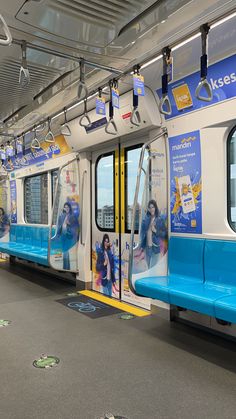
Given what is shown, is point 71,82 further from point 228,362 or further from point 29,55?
point 228,362

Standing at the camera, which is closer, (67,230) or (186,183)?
(186,183)

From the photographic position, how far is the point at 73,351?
3363 millimetres

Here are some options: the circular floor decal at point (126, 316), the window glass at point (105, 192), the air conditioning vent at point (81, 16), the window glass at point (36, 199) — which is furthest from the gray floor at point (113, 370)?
the window glass at point (36, 199)

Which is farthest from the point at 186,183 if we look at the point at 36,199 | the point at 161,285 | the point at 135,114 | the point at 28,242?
the point at 28,242

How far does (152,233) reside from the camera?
13.9 feet

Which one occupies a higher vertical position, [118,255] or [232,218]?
[232,218]

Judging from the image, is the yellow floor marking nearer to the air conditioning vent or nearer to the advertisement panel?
the advertisement panel

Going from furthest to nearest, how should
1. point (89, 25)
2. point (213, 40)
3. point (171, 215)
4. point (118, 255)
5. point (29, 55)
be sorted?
1. point (118, 255)
2. point (171, 215)
3. point (213, 40)
4. point (29, 55)
5. point (89, 25)

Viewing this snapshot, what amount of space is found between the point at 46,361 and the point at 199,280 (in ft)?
5.74

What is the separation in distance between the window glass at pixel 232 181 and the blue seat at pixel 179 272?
402mm

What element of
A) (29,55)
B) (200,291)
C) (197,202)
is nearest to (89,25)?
Answer: (29,55)

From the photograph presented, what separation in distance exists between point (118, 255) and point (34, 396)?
283 cm

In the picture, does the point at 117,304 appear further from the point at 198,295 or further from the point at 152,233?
the point at 198,295

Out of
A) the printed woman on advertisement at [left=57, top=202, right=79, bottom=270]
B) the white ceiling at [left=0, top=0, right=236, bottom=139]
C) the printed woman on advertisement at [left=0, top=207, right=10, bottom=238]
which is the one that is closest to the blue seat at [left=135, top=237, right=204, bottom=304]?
the white ceiling at [left=0, top=0, right=236, bottom=139]
